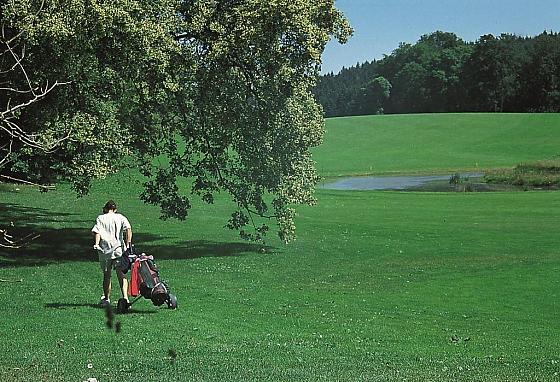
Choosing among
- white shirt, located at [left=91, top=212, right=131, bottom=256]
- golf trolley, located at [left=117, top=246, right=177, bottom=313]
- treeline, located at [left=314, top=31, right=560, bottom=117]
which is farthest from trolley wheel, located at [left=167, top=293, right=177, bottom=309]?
treeline, located at [left=314, top=31, right=560, bottom=117]

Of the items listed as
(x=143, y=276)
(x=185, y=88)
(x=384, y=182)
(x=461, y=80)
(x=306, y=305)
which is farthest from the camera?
(x=461, y=80)

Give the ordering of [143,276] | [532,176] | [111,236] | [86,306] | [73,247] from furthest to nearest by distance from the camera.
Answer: [532,176] → [73,247] → [86,306] → [111,236] → [143,276]

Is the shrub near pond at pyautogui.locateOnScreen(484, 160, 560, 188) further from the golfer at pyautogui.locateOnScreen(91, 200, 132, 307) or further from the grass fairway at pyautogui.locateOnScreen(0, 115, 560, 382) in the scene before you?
the golfer at pyautogui.locateOnScreen(91, 200, 132, 307)

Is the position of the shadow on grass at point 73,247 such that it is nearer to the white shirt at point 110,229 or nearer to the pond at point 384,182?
the white shirt at point 110,229

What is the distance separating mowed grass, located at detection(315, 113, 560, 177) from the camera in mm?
96744

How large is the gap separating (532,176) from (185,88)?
5213cm

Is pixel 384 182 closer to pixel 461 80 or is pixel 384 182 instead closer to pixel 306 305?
pixel 306 305

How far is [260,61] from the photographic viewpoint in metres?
24.7

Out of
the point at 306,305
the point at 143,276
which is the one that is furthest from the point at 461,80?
the point at 143,276

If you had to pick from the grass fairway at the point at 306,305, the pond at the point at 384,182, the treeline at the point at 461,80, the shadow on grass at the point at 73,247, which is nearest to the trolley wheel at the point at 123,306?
the grass fairway at the point at 306,305

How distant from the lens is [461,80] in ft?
483

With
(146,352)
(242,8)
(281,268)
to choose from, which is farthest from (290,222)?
(146,352)

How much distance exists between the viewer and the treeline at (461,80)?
137 meters

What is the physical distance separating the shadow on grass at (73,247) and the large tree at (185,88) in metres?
1.32
